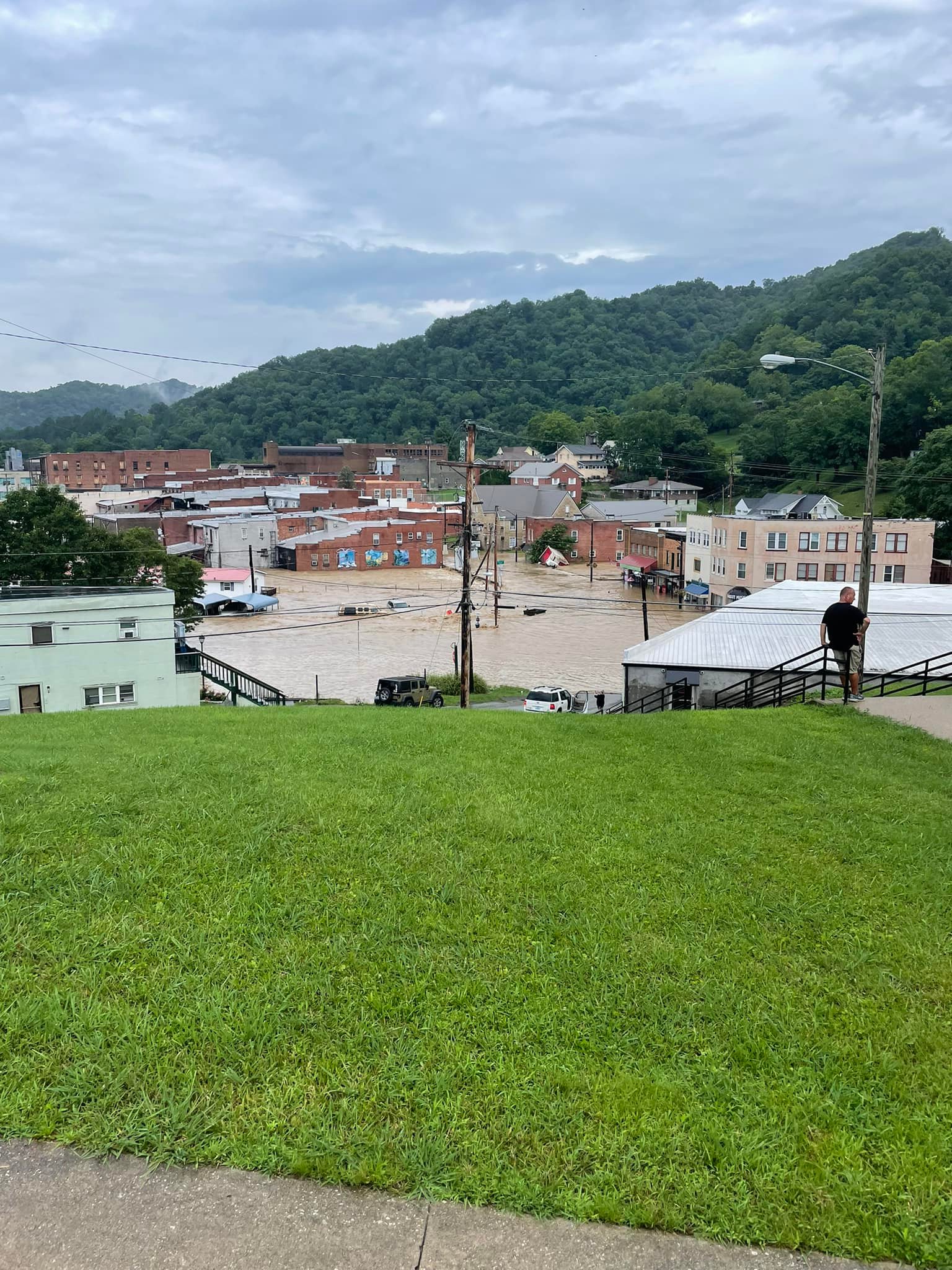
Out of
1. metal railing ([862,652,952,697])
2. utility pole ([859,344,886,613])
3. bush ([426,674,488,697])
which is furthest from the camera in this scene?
bush ([426,674,488,697])

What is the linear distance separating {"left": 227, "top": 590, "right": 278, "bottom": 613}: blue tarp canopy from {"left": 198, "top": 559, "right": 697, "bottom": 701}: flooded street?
943mm

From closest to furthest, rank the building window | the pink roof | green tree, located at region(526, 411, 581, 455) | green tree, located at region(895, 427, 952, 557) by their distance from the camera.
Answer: the building window, green tree, located at region(895, 427, 952, 557), the pink roof, green tree, located at region(526, 411, 581, 455)

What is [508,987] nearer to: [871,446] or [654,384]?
[871,446]

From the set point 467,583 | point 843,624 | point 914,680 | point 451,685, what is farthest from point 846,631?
point 451,685

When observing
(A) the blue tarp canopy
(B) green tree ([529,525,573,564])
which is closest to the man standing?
(A) the blue tarp canopy

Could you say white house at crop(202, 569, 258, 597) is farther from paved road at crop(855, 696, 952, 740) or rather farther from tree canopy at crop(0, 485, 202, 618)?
paved road at crop(855, 696, 952, 740)

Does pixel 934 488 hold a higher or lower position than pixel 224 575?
higher

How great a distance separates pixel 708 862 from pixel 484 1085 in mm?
2743

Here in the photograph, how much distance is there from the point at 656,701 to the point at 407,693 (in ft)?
37.0

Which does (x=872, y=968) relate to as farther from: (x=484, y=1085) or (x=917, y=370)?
(x=917, y=370)

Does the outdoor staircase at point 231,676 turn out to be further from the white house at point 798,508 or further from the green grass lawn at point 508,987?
the white house at point 798,508

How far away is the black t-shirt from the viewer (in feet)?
38.1

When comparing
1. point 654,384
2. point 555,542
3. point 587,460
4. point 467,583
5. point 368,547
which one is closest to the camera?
point 467,583

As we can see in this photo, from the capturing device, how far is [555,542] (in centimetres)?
8500
